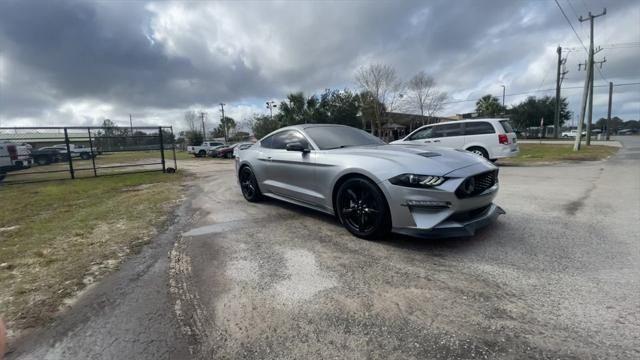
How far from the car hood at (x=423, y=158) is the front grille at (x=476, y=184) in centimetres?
14

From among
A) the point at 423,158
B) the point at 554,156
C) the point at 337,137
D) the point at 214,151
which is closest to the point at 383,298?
the point at 423,158

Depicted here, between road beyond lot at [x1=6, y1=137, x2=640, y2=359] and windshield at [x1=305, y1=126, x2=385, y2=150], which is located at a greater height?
windshield at [x1=305, y1=126, x2=385, y2=150]

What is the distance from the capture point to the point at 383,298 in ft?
7.78

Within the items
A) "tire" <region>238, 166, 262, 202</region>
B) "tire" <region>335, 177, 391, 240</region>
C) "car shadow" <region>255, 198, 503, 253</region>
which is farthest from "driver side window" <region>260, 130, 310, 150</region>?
"car shadow" <region>255, 198, 503, 253</region>

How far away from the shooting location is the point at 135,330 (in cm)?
212

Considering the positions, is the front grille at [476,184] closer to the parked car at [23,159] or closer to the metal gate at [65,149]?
the metal gate at [65,149]

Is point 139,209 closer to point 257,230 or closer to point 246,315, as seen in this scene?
point 257,230

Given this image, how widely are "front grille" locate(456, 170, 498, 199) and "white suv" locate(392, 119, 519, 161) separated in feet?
19.5

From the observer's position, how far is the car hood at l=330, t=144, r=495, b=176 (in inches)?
124

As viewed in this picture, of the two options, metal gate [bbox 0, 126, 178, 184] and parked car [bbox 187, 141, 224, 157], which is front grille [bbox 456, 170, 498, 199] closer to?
metal gate [bbox 0, 126, 178, 184]

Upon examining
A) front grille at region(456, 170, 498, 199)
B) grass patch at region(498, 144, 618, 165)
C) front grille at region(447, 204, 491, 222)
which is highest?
front grille at region(456, 170, 498, 199)

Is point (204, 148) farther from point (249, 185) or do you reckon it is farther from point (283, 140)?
point (283, 140)

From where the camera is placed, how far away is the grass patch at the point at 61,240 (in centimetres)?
262

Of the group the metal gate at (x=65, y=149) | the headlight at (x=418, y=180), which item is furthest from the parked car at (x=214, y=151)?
the headlight at (x=418, y=180)
